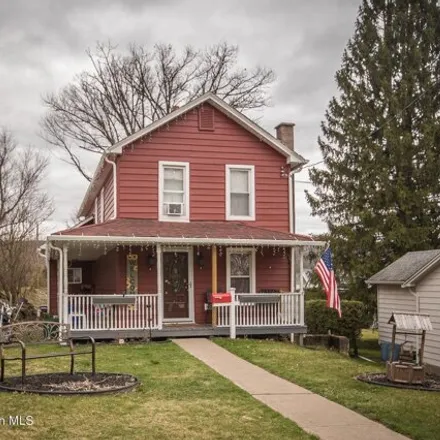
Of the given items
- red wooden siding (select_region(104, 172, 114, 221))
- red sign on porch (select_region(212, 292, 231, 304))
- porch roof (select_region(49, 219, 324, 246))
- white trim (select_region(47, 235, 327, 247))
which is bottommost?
red sign on porch (select_region(212, 292, 231, 304))

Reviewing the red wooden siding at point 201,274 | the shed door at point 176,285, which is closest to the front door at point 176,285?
the shed door at point 176,285

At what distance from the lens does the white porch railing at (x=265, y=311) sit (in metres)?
16.3

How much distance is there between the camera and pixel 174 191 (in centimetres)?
1784

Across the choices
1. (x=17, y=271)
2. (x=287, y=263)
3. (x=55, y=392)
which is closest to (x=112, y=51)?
(x=17, y=271)

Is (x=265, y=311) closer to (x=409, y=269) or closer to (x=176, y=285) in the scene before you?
(x=176, y=285)

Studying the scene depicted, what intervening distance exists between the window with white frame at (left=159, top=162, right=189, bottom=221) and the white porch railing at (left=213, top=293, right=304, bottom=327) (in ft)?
10.2

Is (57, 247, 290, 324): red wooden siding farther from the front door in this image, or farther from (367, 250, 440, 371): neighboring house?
(367, 250, 440, 371): neighboring house

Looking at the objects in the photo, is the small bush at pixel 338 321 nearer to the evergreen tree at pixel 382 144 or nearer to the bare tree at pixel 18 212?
the evergreen tree at pixel 382 144

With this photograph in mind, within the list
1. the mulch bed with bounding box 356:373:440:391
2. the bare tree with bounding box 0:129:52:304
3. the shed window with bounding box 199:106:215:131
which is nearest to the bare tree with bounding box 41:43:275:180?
the bare tree with bounding box 0:129:52:304

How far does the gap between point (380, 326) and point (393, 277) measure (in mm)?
2063

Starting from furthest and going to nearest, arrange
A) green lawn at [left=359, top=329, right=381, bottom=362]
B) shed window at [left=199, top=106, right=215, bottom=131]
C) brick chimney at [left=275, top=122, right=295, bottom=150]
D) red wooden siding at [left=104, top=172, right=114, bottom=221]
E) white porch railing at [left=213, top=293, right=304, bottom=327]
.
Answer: brick chimney at [left=275, top=122, right=295, bottom=150]
green lawn at [left=359, top=329, right=381, bottom=362]
red wooden siding at [left=104, top=172, right=114, bottom=221]
shed window at [left=199, top=106, right=215, bottom=131]
white porch railing at [left=213, top=293, right=304, bottom=327]

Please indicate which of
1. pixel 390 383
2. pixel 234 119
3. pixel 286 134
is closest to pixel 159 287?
pixel 234 119

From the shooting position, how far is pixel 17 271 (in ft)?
88.7

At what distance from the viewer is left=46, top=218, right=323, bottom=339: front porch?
15.4 metres
